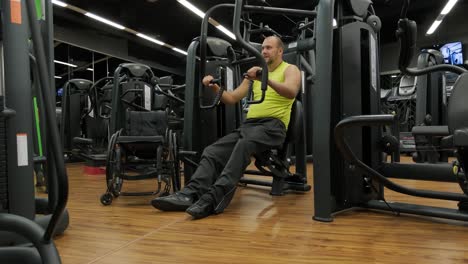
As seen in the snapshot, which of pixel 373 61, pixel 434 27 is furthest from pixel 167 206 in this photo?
pixel 434 27

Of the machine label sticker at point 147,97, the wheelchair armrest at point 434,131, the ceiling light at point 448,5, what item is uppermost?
the ceiling light at point 448,5

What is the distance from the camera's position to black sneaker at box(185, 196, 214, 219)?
7.49 ft

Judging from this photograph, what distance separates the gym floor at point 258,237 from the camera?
158 centimetres

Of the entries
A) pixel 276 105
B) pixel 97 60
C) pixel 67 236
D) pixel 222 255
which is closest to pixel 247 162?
pixel 276 105

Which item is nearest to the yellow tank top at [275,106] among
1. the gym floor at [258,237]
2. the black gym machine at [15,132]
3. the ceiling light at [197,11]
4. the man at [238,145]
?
the man at [238,145]

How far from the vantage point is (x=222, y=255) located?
63.4 inches

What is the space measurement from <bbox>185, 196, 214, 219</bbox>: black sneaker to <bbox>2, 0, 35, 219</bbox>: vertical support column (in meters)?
1.01

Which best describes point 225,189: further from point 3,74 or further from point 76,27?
point 76,27

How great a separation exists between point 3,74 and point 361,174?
204 cm

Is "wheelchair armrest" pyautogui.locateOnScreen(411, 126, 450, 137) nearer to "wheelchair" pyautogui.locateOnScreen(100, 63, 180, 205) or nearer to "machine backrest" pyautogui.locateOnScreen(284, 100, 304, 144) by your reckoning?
"machine backrest" pyautogui.locateOnScreen(284, 100, 304, 144)

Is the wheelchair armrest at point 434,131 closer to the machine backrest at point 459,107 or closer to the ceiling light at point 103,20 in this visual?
the machine backrest at point 459,107

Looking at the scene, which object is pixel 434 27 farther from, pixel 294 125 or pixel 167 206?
pixel 167 206

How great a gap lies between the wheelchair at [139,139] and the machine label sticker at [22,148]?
59.0 inches

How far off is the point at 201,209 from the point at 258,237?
53 centimetres
